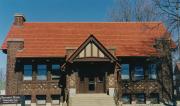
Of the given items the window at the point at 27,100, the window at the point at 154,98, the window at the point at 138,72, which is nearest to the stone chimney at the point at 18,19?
the window at the point at 27,100

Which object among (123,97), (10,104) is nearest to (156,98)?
(123,97)

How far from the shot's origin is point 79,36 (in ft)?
118

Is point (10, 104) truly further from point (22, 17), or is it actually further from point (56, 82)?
point (22, 17)

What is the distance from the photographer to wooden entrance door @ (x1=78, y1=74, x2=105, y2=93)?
31.8m

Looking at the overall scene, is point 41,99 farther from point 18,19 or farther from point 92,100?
point 18,19

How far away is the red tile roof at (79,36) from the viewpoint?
3347cm

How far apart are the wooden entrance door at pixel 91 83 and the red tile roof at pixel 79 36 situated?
9.53ft

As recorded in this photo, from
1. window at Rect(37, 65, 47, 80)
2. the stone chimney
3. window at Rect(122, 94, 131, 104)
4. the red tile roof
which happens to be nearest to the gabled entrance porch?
the red tile roof

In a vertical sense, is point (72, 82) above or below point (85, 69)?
below

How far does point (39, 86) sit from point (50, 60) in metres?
2.62

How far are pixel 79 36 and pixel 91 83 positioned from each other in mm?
6067

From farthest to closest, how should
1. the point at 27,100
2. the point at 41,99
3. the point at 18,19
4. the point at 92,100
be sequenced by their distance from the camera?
the point at 18,19 → the point at 41,99 → the point at 27,100 → the point at 92,100

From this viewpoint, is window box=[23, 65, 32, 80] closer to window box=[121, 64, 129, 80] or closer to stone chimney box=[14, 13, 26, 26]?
stone chimney box=[14, 13, 26, 26]

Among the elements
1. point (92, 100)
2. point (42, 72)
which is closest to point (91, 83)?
point (92, 100)
